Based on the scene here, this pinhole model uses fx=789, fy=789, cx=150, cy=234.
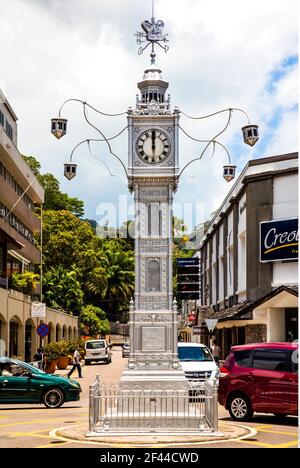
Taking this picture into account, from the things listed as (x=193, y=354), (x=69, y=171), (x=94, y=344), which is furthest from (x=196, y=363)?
(x=94, y=344)

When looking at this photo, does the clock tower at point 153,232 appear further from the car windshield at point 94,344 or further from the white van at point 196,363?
the car windshield at point 94,344

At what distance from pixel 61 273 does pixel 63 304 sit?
3221 millimetres

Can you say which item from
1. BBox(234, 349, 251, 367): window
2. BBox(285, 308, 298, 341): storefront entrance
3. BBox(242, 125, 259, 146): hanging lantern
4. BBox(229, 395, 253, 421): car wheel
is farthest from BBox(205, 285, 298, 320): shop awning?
BBox(242, 125, 259, 146): hanging lantern

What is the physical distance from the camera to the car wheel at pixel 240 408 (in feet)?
63.8

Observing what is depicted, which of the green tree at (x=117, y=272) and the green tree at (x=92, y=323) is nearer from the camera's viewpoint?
the green tree at (x=92, y=323)

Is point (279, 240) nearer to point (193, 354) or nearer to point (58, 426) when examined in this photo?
point (193, 354)

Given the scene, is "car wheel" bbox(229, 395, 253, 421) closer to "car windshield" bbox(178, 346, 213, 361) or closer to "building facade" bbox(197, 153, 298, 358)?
"car windshield" bbox(178, 346, 213, 361)

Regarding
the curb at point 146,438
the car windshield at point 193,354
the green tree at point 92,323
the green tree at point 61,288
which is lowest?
the curb at point 146,438

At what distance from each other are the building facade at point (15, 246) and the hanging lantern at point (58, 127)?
14844 millimetres

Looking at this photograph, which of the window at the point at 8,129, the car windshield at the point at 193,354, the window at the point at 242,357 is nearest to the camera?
the window at the point at 242,357

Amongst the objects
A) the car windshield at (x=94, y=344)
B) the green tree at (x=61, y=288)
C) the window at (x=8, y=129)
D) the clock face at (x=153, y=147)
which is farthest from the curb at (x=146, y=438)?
the green tree at (x=61, y=288)

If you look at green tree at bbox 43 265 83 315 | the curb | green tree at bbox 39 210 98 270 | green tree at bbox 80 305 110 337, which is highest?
green tree at bbox 39 210 98 270

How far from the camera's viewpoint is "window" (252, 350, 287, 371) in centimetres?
1928

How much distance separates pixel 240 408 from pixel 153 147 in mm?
6871
